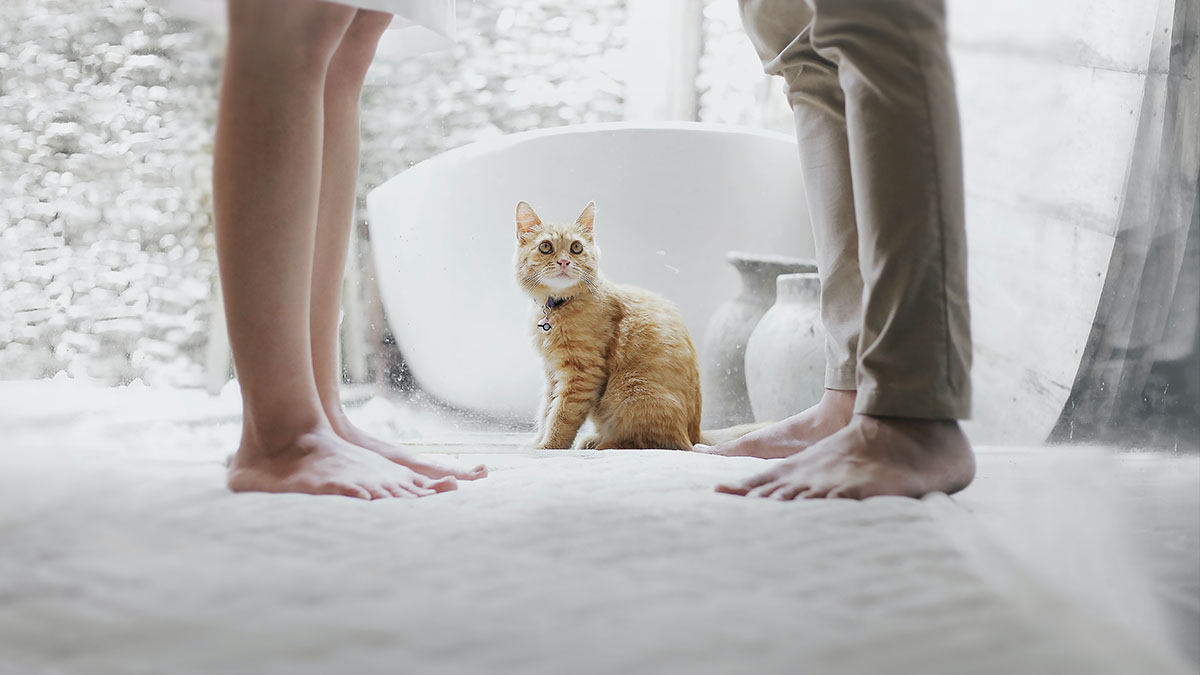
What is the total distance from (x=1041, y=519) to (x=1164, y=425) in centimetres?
30

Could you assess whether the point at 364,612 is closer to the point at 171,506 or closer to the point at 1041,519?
the point at 171,506

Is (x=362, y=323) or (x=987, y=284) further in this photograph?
(x=362, y=323)

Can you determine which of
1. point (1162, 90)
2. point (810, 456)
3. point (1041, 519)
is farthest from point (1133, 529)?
point (1162, 90)

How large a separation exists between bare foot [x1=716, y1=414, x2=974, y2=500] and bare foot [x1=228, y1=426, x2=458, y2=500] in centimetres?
27

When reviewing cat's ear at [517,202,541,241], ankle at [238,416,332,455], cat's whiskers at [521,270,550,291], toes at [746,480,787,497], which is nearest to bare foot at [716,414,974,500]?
toes at [746,480,787,497]

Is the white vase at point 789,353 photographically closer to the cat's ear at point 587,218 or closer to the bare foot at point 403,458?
the cat's ear at point 587,218

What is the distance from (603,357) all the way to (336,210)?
55 cm

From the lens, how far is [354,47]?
833mm

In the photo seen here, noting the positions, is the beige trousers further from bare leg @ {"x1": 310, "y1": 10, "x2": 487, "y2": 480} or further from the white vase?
the white vase

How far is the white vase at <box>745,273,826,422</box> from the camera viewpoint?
1.45 meters

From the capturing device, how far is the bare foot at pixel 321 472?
643mm

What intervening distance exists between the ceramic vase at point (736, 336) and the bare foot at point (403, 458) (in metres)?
0.91

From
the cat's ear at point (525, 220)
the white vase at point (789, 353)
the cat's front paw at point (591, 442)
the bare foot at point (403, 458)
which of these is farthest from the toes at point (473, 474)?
the white vase at point (789, 353)

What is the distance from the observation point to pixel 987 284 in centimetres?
73
